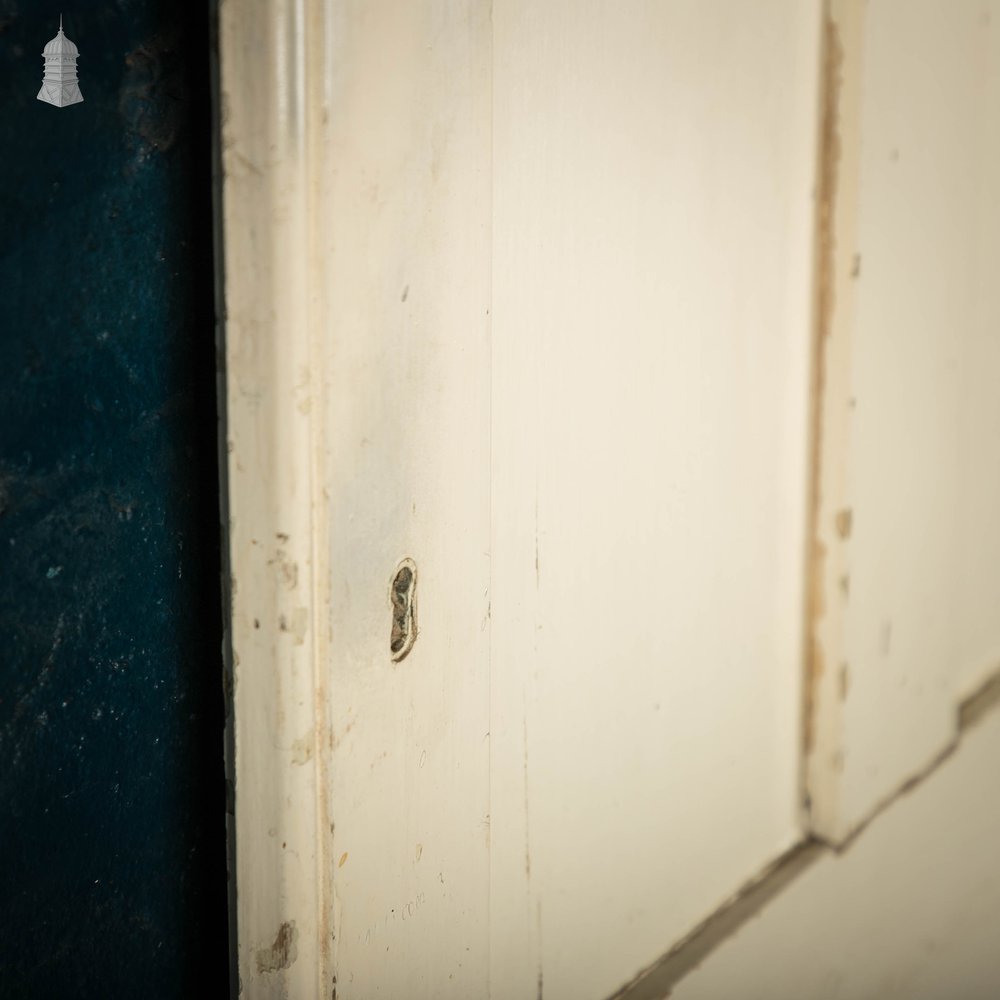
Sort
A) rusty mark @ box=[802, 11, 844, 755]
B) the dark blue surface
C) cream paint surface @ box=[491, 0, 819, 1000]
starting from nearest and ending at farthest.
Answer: the dark blue surface → cream paint surface @ box=[491, 0, 819, 1000] → rusty mark @ box=[802, 11, 844, 755]

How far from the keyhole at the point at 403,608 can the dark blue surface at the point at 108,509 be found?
10 cm

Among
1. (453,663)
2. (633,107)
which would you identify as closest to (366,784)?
(453,663)

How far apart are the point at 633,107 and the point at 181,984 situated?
25.8 inches

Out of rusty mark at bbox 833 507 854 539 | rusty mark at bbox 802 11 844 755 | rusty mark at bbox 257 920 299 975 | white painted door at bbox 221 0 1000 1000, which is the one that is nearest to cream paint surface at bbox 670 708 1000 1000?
white painted door at bbox 221 0 1000 1000

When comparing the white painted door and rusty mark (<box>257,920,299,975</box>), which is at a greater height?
the white painted door

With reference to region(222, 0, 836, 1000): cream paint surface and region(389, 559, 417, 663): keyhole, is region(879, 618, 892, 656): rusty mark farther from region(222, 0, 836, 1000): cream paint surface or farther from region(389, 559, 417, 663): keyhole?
region(389, 559, 417, 663): keyhole

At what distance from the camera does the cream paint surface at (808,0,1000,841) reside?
2.93 feet

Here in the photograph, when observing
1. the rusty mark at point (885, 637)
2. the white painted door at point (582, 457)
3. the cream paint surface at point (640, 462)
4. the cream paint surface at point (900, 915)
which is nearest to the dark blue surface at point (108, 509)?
the white painted door at point (582, 457)

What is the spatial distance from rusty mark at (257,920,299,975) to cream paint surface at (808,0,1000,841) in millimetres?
656

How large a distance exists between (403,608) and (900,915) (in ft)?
2.96

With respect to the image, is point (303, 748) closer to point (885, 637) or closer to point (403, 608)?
point (403, 608)

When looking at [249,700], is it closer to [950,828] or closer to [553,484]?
[553,484]

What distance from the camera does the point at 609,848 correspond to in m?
0.81

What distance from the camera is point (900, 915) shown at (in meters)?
1.11
